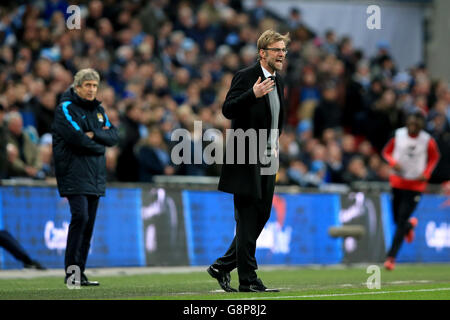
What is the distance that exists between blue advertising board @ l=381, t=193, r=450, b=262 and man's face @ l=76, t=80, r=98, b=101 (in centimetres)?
914

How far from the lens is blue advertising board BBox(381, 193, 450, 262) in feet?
63.4

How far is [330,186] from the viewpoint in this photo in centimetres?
1967

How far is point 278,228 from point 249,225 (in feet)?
25.9

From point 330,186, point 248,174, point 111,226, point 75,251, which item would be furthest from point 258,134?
point 330,186

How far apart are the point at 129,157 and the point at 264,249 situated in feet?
9.57

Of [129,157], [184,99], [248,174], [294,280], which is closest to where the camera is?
[248,174]

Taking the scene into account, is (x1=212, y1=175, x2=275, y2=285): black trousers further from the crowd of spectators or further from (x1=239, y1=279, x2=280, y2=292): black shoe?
the crowd of spectators

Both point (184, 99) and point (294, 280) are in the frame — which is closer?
point (294, 280)

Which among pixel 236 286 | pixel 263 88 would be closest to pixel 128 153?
pixel 236 286

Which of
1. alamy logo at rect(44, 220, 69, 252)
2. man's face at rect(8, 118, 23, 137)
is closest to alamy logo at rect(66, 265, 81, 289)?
alamy logo at rect(44, 220, 69, 252)

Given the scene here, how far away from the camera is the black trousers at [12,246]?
13883 mm

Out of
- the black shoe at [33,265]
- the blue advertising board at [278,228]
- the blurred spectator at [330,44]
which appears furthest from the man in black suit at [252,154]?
the blurred spectator at [330,44]
